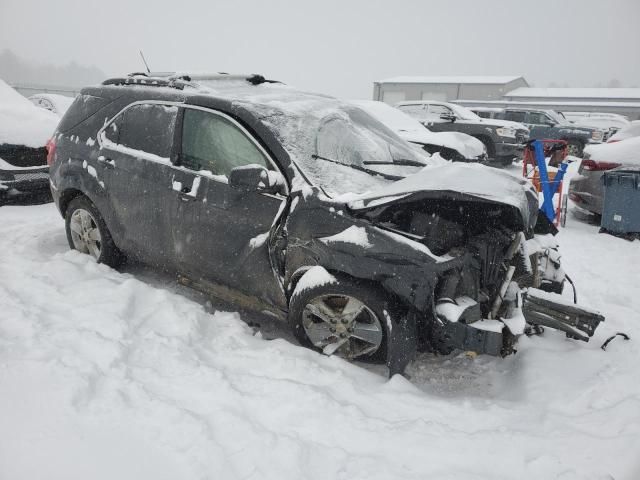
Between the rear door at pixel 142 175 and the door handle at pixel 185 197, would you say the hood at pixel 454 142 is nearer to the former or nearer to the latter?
the rear door at pixel 142 175

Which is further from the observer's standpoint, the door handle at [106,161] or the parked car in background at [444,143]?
the parked car in background at [444,143]

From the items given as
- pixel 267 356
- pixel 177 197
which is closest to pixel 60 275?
pixel 177 197

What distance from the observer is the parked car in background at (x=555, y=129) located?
16.4 m

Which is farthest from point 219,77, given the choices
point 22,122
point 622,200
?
point 622,200

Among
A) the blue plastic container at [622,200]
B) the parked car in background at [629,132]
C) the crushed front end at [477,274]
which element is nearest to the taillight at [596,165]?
the blue plastic container at [622,200]

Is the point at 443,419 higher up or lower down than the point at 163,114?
lower down

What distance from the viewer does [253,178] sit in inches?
113

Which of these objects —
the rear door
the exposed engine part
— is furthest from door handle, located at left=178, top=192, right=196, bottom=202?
the exposed engine part

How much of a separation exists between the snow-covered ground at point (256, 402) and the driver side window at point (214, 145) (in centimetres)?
111

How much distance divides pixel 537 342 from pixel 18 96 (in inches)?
330

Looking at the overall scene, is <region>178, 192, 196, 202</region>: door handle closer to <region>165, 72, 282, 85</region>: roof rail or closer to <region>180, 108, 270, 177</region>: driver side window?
<region>180, 108, 270, 177</region>: driver side window

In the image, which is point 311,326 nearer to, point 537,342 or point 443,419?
point 443,419

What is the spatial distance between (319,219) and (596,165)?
575 centimetres

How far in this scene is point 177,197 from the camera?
135 inches
